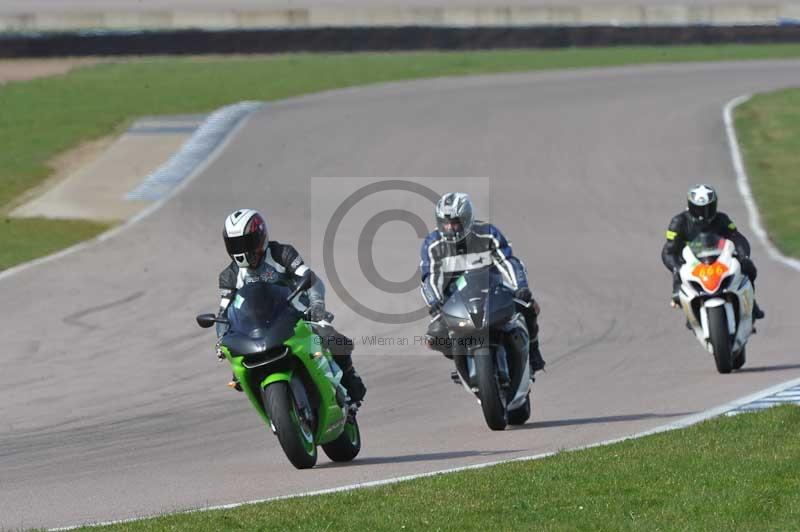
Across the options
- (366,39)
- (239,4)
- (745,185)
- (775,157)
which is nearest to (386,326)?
(745,185)

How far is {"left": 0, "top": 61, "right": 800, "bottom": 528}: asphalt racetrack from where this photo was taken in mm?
10430

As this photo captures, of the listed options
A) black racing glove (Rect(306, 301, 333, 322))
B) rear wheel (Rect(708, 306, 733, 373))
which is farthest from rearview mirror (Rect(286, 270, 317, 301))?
rear wheel (Rect(708, 306, 733, 373))

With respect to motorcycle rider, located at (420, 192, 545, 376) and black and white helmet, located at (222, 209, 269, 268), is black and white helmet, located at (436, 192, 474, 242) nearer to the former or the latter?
motorcycle rider, located at (420, 192, 545, 376)

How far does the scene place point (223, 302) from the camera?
396 inches

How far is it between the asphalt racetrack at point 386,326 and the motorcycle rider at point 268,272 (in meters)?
0.82

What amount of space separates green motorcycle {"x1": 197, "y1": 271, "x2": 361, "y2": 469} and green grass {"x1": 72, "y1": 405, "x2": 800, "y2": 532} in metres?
0.99

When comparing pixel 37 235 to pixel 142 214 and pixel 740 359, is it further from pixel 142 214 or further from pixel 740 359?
pixel 740 359

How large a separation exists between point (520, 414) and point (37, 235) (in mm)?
12068

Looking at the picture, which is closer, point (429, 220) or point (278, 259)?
point (278, 259)

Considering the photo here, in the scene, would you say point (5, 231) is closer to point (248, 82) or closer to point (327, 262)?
point (327, 262)

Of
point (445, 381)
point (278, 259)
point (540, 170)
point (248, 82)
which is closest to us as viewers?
point (278, 259)

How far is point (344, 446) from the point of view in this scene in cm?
1031

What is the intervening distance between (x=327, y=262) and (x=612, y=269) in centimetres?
384

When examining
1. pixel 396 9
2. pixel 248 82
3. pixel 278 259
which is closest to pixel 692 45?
pixel 396 9
